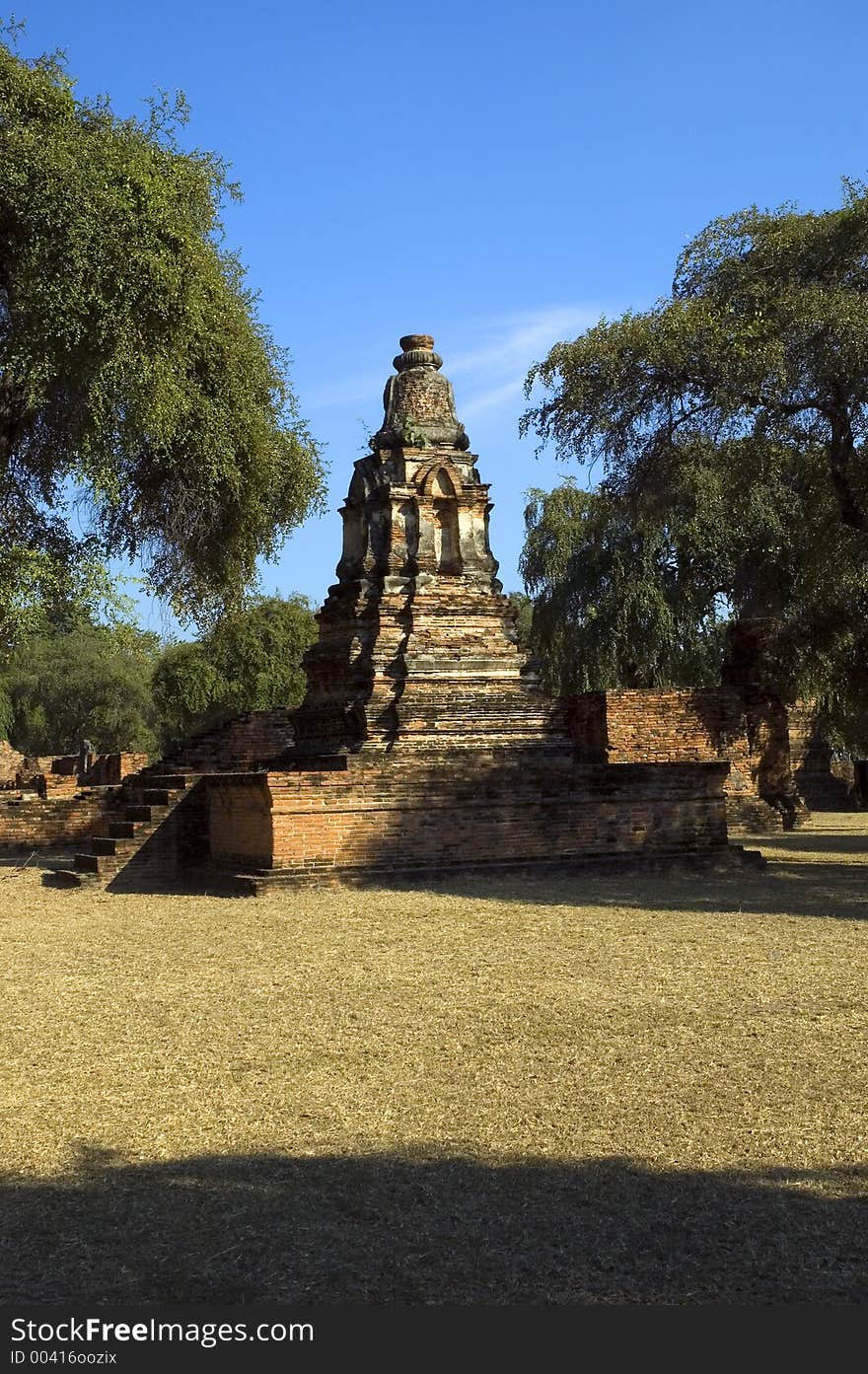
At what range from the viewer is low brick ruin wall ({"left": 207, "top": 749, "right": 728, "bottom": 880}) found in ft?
38.3

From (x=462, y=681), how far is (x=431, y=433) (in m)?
3.14

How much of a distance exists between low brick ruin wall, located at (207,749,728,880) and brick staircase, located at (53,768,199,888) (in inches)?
28.7

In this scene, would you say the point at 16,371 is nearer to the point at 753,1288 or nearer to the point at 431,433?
the point at 431,433

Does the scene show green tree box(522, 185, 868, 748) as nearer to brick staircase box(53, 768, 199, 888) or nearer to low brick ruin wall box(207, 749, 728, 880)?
low brick ruin wall box(207, 749, 728, 880)

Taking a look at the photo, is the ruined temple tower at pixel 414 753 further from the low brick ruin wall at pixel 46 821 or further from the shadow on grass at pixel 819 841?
the shadow on grass at pixel 819 841

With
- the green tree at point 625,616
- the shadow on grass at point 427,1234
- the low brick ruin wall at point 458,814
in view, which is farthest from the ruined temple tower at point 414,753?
the green tree at point 625,616

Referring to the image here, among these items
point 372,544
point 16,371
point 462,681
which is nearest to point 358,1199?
point 16,371

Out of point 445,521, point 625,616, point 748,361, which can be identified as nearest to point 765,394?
point 748,361

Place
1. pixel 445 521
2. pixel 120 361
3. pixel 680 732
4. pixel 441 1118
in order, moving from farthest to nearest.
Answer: pixel 680 732, pixel 445 521, pixel 120 361, pixel 441 1118

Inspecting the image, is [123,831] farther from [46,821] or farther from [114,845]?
[46,821]

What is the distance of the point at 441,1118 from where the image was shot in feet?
15.3

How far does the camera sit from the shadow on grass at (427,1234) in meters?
3.23

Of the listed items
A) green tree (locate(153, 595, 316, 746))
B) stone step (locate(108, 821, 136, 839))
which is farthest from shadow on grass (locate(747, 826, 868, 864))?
green tree (locate(153, 595, 316, 746))

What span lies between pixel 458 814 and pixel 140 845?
→ 10.5 ft
